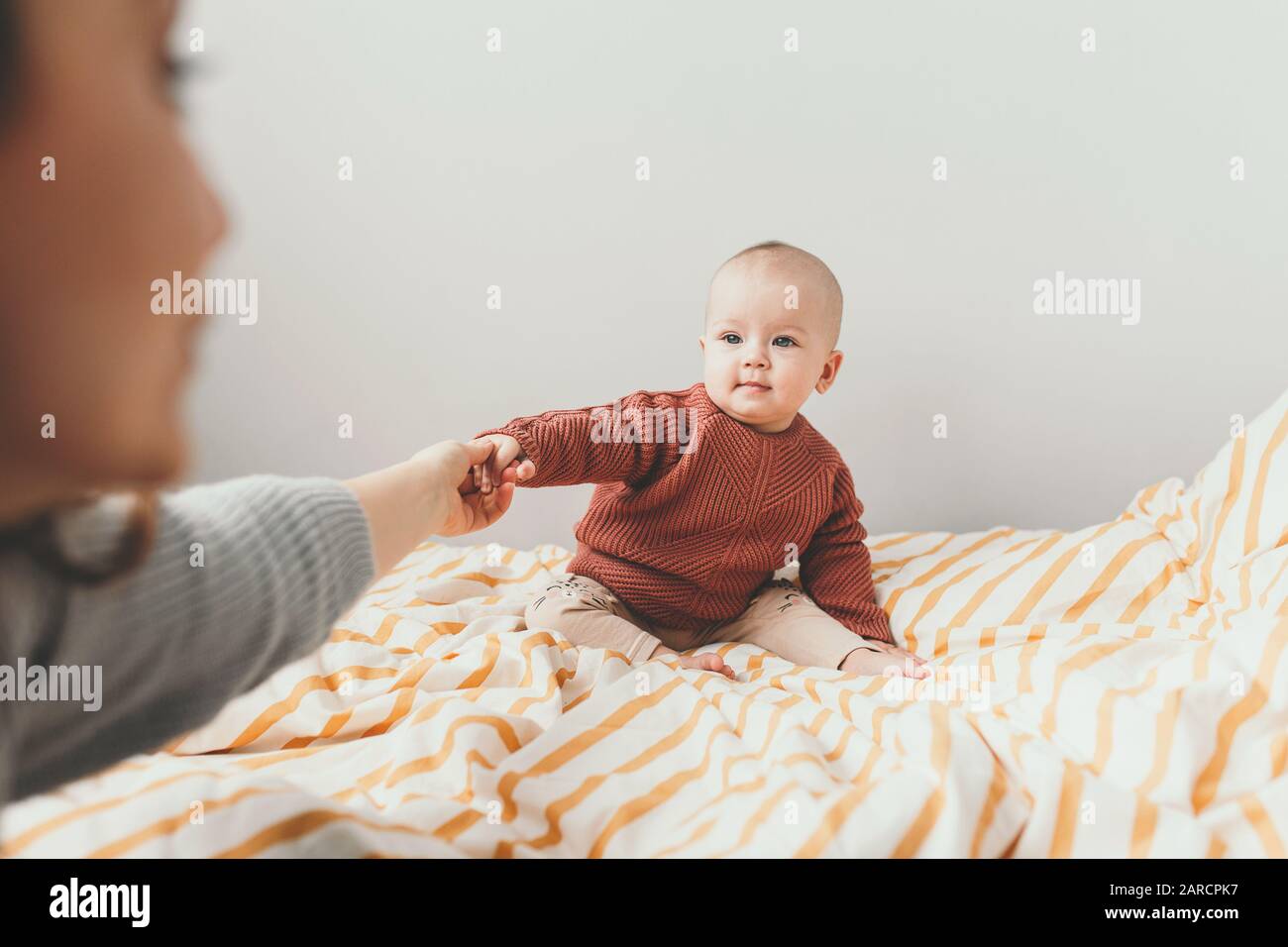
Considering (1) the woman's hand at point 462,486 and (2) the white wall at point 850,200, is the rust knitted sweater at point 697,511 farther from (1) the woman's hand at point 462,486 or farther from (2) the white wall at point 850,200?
(2) the white wall at point 850,200

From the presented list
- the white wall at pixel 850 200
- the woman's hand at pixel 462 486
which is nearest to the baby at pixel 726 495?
the woman's hand at pixel 462 486

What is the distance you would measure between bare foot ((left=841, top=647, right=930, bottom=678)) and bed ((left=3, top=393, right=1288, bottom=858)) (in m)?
0.04

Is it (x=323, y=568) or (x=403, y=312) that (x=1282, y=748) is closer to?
(x=323, y=568)

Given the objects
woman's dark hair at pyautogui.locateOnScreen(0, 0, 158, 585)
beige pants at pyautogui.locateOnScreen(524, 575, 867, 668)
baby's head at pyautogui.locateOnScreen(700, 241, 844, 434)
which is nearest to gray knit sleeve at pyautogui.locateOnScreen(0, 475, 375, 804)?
woman's dark hair at pyautogui.locateOnScreen(0, 0, 158, 585)

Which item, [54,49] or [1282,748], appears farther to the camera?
[1282,748]

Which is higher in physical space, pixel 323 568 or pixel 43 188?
pixel 43 188

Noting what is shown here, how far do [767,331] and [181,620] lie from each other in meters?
0.86

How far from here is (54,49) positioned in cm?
34

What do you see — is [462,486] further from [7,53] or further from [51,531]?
[7,53]

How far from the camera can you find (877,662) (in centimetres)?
112

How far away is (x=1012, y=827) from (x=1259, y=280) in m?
1.27

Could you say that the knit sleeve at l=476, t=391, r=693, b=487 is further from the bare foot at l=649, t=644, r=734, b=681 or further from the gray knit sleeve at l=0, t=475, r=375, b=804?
the gray knit sleeve at l=0, t=475, r=375, b=804
